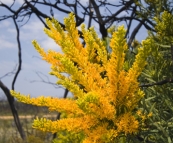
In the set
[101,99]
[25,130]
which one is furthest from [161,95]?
[25,130]

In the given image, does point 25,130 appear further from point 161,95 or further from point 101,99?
point 101,99

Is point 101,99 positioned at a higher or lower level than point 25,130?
lower

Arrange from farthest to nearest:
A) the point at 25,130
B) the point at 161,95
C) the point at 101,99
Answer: the point at 25,130 < the point at 161,95 < the point at 101,99

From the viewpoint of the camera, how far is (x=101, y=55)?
1060 mm

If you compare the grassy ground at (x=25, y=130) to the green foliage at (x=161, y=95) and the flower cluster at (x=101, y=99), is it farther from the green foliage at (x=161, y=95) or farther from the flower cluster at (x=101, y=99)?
the green foliage at (x=161, y=95)

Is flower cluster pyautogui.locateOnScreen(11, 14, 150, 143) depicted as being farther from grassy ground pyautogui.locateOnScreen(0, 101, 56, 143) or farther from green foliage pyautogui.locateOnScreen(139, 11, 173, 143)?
green foliage pyautogui.locateOnScreen(139, 11, 173, 143)

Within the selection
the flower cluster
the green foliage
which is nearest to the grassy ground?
the flower cluster

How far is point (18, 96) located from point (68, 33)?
0.25m

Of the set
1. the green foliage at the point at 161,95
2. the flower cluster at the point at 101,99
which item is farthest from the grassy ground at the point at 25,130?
the green foliage at the point at 161,95

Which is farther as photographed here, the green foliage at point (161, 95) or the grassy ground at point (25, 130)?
the grassy ground at point (25, 130)

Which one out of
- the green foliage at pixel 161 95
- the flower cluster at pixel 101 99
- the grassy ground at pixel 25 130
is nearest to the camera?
the flower cluster at pixel 101 99

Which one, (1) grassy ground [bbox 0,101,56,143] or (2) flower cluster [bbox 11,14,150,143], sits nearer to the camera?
(2) flower cluster [bbox 11,14,150,143]

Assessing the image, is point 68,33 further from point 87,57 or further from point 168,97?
point 168,97

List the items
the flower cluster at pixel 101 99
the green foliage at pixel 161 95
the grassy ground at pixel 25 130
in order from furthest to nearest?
the grassy ground at pixel 25 130
the green foliage at pixel 161 95
the flower cluster at pixel 101 99
